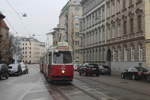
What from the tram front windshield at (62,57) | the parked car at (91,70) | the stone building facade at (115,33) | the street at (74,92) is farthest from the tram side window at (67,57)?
the stone building facade at (115,33)

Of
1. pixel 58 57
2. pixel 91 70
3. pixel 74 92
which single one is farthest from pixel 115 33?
pixel 74 92

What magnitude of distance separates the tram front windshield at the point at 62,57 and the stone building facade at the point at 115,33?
18094 mm

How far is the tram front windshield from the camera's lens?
81.0ft

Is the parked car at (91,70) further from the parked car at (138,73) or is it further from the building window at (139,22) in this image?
the building window at (139,22)

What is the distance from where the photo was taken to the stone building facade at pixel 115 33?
42906 millimetres

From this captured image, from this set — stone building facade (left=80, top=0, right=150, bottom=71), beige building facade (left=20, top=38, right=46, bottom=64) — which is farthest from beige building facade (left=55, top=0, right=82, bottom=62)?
beige building facade (left=20, top=38, right=46, bottom=64)

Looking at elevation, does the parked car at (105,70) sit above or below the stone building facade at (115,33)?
below

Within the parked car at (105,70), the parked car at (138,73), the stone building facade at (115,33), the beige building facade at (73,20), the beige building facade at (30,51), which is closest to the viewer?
the parked car at (138,73)

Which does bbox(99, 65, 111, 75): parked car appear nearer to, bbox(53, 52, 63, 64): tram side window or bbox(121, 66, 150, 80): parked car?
bbox(121, 66, 150, 80): parked car

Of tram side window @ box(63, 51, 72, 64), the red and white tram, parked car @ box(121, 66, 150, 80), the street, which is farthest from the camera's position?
parked car @ box(121, 66, 150, 80)

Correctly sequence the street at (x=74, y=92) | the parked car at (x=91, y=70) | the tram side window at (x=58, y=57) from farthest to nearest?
the parked car at (x=91, y=70) → the tram side window at (x=58, y=57) → the street at (x=74, y=92)

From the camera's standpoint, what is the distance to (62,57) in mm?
24859

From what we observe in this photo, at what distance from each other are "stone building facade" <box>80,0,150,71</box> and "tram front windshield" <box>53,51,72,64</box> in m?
18.1

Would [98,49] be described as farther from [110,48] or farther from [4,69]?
[4,69]
